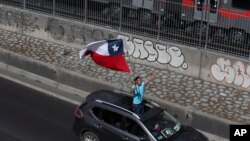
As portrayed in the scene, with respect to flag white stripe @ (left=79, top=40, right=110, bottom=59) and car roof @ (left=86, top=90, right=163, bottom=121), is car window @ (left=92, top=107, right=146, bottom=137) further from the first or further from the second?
flag white stripe @ (left=79, top=40, right=110, bottom=59)

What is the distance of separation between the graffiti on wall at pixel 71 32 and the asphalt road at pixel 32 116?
3914 mm

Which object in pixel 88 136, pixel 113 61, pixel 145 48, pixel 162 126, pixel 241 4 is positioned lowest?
pixel 88 136

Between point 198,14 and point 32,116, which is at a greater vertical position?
point 198,14

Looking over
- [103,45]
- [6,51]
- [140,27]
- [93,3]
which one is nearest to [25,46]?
[6,51]

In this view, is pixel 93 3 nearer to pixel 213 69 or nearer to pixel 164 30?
pixel 164 30

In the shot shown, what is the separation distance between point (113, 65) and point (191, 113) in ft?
9.63

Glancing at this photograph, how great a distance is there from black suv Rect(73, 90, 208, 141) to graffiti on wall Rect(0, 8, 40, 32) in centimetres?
963

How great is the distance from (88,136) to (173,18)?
767 cm

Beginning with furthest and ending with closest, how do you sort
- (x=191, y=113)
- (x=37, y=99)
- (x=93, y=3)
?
(x=93, y=3), (x=37, y=99), (x=191, y=113)

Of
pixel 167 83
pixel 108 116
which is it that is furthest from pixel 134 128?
pixel 167 83

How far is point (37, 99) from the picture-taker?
18.4 metres

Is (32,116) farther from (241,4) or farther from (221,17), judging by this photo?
(241,4)

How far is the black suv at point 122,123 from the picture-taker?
45.1 feet

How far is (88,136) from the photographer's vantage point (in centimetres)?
1471
